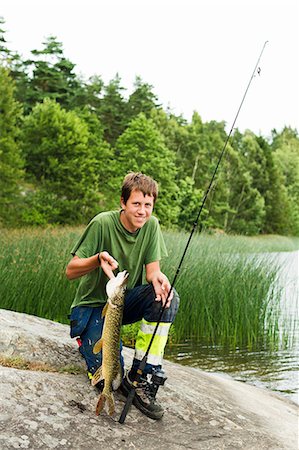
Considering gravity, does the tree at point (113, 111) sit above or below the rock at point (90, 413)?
above

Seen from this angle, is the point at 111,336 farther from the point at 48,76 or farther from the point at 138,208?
the point at 48,76

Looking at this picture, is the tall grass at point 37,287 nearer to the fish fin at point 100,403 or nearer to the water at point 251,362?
the water at point 251,362

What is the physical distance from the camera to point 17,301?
299 inches

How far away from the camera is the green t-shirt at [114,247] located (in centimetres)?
392

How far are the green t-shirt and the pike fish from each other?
353 mm

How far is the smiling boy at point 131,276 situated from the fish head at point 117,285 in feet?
0.69

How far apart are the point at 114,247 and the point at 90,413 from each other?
97 cm

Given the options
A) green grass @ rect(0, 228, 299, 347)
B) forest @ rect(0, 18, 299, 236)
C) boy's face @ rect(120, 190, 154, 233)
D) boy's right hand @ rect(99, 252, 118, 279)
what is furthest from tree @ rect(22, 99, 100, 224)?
boy's right hand @ rect(99, 252, 118, 279)

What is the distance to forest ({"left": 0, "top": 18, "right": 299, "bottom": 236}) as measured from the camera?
26797 mm

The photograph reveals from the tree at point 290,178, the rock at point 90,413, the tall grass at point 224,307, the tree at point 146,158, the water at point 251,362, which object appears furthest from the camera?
the tree at point 290,178

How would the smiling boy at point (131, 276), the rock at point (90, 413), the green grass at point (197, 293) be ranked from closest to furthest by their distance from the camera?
the rock at point (90, 413) → the smiling boy at point (131, 276) → the green grass at point (197, 293)

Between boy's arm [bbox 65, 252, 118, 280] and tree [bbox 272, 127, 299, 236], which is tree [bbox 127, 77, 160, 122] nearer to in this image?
tree [bbox 272, 127, 299, 236]

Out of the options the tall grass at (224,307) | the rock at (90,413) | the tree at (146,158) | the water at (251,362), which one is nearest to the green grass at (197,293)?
the tall grass at (224,307)

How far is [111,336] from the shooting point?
3.61 m
